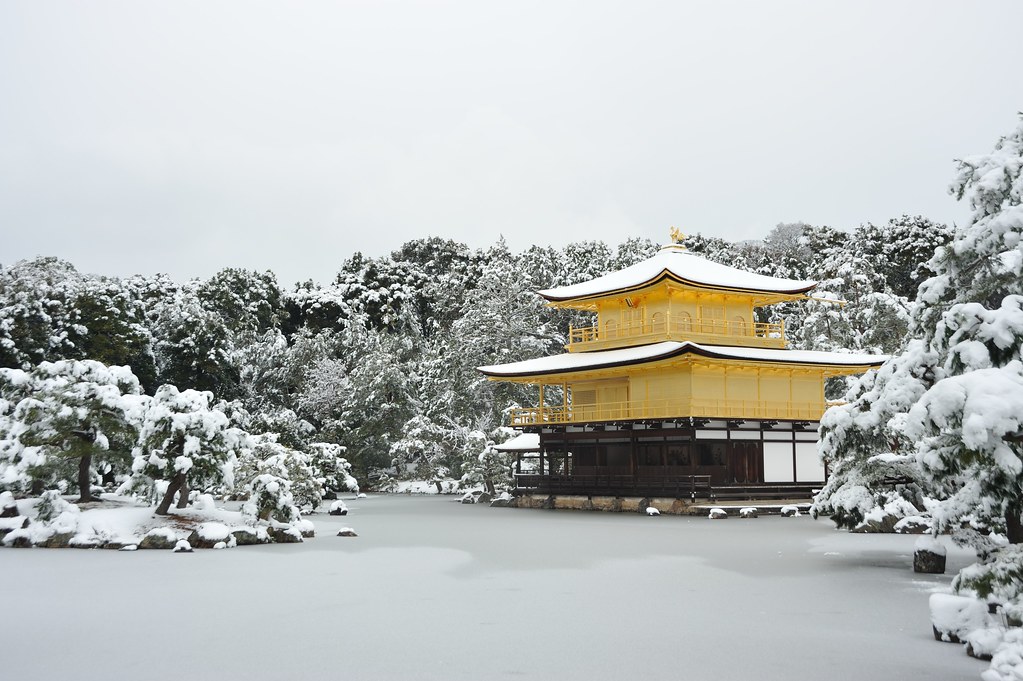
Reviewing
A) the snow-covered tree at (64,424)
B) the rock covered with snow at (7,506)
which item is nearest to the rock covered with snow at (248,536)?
the snow-covered tree at (64,424)

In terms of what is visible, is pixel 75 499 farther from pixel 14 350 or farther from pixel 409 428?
pixel 409 428

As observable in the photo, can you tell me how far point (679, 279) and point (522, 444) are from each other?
1052 cm

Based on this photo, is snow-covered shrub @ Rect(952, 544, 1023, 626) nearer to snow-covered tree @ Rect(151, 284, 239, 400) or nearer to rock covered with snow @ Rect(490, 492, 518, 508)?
rock covered with snow @ Rect(490, 492, 518, 508)

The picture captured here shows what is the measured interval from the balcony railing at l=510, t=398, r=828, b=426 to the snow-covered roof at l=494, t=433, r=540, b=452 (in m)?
1.82

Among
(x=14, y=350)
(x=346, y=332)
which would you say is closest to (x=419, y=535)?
(x=14, y=350)

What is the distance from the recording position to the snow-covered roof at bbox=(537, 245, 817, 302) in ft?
115

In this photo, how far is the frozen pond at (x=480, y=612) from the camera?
28.6ft

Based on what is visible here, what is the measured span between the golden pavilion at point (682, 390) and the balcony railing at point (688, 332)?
51 mm

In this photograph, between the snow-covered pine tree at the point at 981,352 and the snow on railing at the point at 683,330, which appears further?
the snow on railing at the point at 683,330

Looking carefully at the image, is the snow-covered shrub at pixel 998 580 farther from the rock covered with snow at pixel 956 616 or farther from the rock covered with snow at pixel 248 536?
the rock covered with snow at pixel 248 536

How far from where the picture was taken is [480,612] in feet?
38.0

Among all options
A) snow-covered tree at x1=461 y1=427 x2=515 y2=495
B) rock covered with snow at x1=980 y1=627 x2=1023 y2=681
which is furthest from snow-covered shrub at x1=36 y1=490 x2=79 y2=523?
snow-covered tree at x1=461 y1=427 x2=515 y2=495

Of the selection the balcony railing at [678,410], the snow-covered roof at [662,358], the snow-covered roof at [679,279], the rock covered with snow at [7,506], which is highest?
the snow-covered roof at [679,279]

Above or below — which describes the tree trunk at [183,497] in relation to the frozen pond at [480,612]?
above
